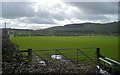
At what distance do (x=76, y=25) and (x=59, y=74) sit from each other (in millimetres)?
195385

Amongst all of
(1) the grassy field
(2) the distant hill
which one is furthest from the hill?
(1) the grassy field

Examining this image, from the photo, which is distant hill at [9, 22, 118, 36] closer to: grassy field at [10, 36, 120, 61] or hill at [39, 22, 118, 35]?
hill at [39, 22, 118, 35]

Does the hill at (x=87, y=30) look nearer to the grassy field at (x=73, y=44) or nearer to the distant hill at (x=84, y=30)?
the distant hill at (x=84, y=30)

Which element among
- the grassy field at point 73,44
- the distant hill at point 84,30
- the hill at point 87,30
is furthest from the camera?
the hill at point 87,30

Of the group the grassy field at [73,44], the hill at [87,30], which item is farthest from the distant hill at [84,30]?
the grassy field at [73,44]

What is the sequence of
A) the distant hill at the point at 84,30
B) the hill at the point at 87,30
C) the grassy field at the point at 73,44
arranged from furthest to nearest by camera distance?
the hill at the point at 87,30 < the distant hill at the point at 84,30 < the grassy field at the point at 73,44

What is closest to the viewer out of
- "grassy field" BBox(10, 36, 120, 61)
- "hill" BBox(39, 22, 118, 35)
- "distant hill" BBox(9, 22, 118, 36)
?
"grassy field" BBox(10, 36, 120, 61)

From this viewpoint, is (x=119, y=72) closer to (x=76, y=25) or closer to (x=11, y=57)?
(x=11, y=57)

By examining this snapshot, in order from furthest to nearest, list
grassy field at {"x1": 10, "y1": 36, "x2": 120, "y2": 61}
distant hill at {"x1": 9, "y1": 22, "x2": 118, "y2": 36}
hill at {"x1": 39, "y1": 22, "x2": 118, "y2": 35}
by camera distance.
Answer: hill at {"x1": 39, "y1": 22, "x2": 118, "y2": 35} → distant hill at {"x1": 9, "y1": 22, "x2": 118, "y2": 36} → grassy field at {"x1": 10, "y1": 36, "x2": 120, "y2": 61}

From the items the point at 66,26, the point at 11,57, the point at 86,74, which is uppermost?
the point at 66,26

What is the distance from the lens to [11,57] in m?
7.23

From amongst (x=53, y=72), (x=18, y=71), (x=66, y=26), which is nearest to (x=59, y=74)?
(x=53, y=72)

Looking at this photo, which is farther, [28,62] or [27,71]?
[28,62]

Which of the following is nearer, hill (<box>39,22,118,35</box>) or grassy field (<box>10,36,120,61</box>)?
grassy field (<box>10,36,120,61</box>)
